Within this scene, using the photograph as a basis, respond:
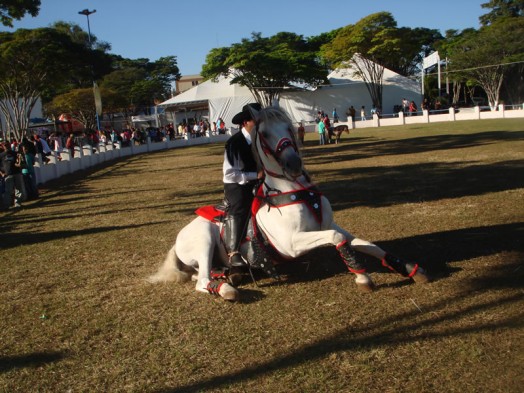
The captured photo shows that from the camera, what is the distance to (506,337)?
3.69 m

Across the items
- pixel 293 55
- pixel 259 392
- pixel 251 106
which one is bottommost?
pixel 259 392

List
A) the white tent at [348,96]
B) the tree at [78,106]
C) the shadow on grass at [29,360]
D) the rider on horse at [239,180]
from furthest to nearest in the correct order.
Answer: the tree at [78,106] < the white tent at [348,96] < the rider on horse at [239,180] < the shadow on grass at [29,360]

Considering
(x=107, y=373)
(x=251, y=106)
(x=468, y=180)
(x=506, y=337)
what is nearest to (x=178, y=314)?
(x=107, y=373)

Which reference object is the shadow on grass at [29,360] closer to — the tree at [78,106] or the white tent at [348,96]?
the white tent at [348,96]

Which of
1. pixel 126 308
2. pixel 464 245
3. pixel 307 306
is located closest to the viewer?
pixel 307 306

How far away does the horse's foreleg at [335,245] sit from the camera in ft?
15.5

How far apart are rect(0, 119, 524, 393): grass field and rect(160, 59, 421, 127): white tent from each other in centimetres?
4798

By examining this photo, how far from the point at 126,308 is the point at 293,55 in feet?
151

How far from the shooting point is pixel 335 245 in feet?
15.6

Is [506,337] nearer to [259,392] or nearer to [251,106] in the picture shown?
[259,392]

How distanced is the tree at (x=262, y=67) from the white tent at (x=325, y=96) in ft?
18.4

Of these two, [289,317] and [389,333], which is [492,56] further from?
[389,333]

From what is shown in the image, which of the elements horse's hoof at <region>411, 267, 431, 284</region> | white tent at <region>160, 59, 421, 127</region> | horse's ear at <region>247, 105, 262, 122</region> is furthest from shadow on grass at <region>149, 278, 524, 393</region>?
white tent at <region>160, 59, 421, 127</region>

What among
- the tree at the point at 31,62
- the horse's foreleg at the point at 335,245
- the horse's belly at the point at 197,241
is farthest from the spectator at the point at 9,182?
the tree at the point at 31,62
